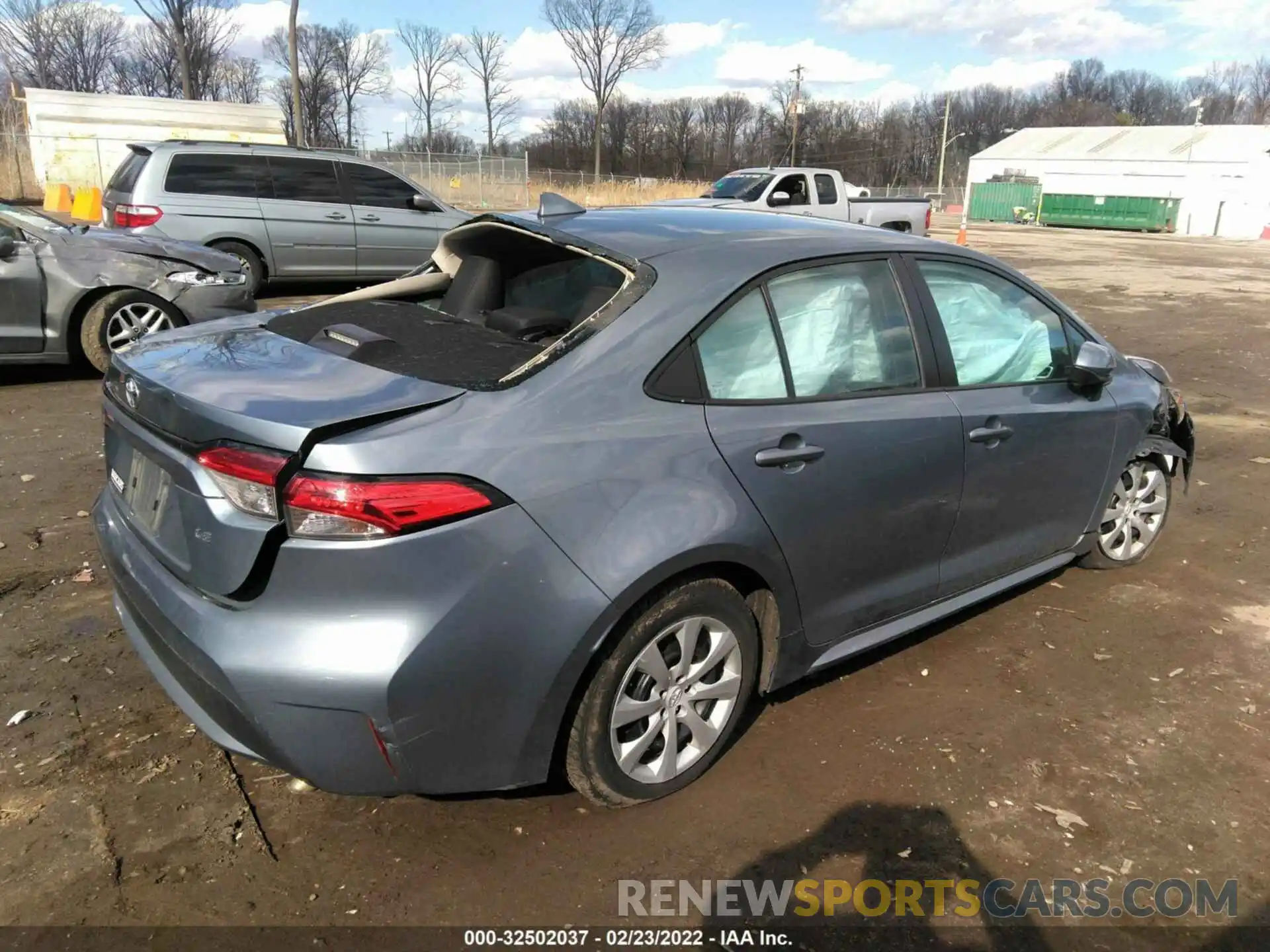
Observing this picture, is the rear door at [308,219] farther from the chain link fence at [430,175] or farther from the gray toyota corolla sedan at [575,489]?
the chain link fence at [430,175]

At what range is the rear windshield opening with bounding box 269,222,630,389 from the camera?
2.55m

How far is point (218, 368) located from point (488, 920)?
1.67 meters

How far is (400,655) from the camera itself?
212cm

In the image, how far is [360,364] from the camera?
251 cm

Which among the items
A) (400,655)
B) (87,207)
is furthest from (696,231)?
(87,207)

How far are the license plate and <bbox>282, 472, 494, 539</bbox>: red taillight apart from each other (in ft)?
1.72

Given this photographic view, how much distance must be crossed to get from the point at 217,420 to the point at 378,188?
10.5 m

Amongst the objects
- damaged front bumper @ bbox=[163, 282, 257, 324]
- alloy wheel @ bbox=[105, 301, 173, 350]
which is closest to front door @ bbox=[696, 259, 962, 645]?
damaged front bumper @ bbox=[163, 282, 257, 324]

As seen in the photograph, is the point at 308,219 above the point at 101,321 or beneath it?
above

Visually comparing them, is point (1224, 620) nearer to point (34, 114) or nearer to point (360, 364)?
point (360, 364)

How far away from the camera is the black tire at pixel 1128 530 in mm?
4340

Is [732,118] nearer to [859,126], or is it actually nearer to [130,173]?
[859,126]

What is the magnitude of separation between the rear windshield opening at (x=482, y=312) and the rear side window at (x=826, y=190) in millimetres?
14927

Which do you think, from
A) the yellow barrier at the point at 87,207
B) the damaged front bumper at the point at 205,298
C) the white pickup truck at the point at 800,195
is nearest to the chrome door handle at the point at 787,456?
the damaged front bumper at the point at 205,298
